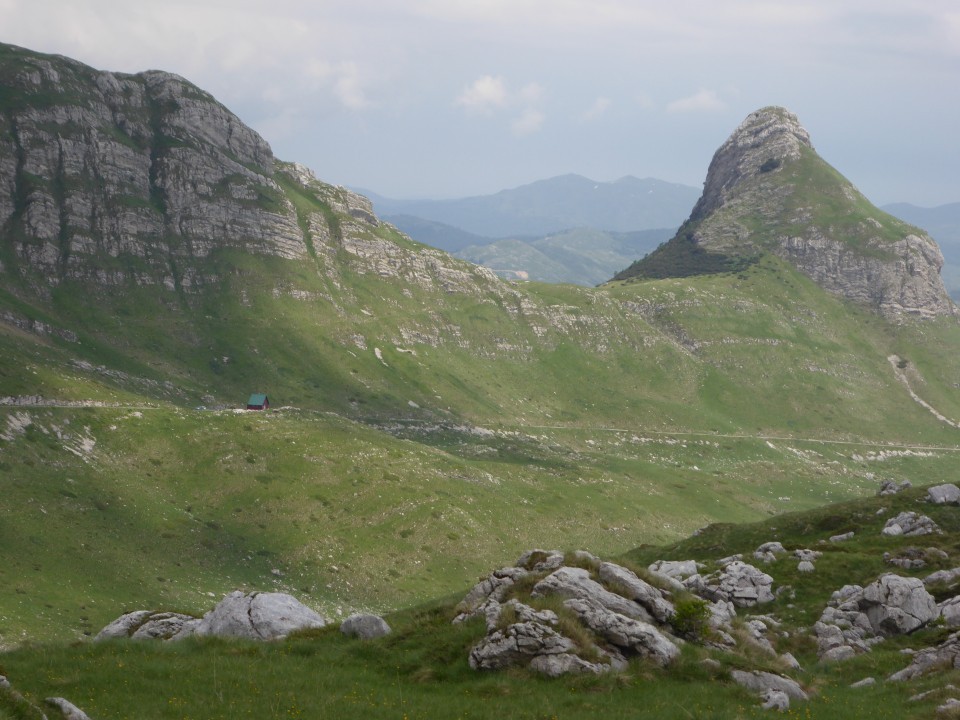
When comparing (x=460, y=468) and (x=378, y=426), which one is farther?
(x=378, y=426)

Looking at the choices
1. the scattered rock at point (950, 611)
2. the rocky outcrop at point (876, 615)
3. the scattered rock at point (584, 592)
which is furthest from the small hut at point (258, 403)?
the scattered rock at point (950, 611)

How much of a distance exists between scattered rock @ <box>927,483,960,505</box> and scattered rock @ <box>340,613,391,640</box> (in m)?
55.0

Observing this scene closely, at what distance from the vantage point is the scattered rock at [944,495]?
71.1 meters

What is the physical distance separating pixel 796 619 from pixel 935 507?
30304 mm

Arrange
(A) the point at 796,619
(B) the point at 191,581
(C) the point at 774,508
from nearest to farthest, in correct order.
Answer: (A) the point at 796,619 → (B) the point at 191,581 → (C) the point at 774,508

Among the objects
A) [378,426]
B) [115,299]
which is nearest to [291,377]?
[378,426]

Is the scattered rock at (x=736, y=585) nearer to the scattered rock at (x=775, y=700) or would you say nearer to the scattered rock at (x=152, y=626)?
the scattered rock at (x=775, y=700)

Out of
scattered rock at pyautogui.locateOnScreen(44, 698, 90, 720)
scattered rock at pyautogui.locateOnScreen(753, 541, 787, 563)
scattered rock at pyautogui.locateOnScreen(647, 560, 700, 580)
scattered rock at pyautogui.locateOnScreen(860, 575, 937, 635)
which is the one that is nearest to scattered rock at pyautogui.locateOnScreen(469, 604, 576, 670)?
scattered rock at pyautogui.locateOnScreen(44, 698, 90, 720)

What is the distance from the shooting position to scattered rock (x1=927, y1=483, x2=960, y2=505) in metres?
71.1

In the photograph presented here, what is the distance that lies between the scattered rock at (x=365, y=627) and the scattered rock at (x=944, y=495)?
55.0m

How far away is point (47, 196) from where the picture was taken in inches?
7156

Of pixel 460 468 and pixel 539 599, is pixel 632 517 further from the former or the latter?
pixel 539 599

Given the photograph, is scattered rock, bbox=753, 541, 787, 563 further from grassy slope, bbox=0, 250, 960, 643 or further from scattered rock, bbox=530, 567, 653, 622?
grassy slope, bbox=0, 250, 960, 643

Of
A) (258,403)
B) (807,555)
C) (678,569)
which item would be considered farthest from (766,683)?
(258,403)
